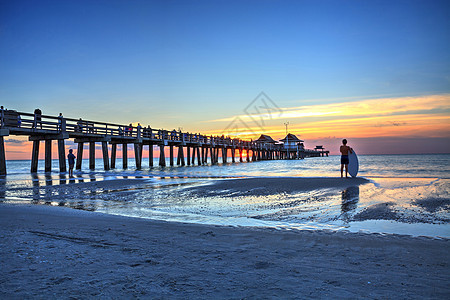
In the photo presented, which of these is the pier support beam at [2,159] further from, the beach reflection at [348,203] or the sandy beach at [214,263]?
the beach reflection at [348,203]

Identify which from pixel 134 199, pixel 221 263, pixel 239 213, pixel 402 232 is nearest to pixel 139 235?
pixel 221 263

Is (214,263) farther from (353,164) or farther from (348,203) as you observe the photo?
(353,164)

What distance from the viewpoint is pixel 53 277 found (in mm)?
2762

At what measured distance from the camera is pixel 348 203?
7949 millimetres

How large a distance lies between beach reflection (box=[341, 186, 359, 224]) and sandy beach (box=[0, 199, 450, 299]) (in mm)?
1666

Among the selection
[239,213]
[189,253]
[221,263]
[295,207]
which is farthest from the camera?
[295,207]

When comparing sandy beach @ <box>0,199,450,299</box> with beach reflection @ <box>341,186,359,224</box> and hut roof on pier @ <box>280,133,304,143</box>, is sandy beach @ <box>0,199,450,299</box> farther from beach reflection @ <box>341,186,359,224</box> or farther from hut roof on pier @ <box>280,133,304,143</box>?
hut roof on pier @ <box>280,133,304,143</box>

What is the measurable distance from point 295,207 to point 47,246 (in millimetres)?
5215

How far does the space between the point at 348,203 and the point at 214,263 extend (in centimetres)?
568

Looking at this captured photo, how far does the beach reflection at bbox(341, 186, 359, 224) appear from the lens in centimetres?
628

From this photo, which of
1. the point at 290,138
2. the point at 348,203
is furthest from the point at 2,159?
the point at 290,138

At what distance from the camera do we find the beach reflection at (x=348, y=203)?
6.28m

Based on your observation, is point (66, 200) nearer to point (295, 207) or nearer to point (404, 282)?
point (295, 207)

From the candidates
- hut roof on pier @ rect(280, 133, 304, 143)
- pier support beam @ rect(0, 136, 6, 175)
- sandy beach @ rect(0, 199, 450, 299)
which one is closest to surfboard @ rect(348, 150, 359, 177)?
sandy beach @ rect(0, 199, 450, 299)
